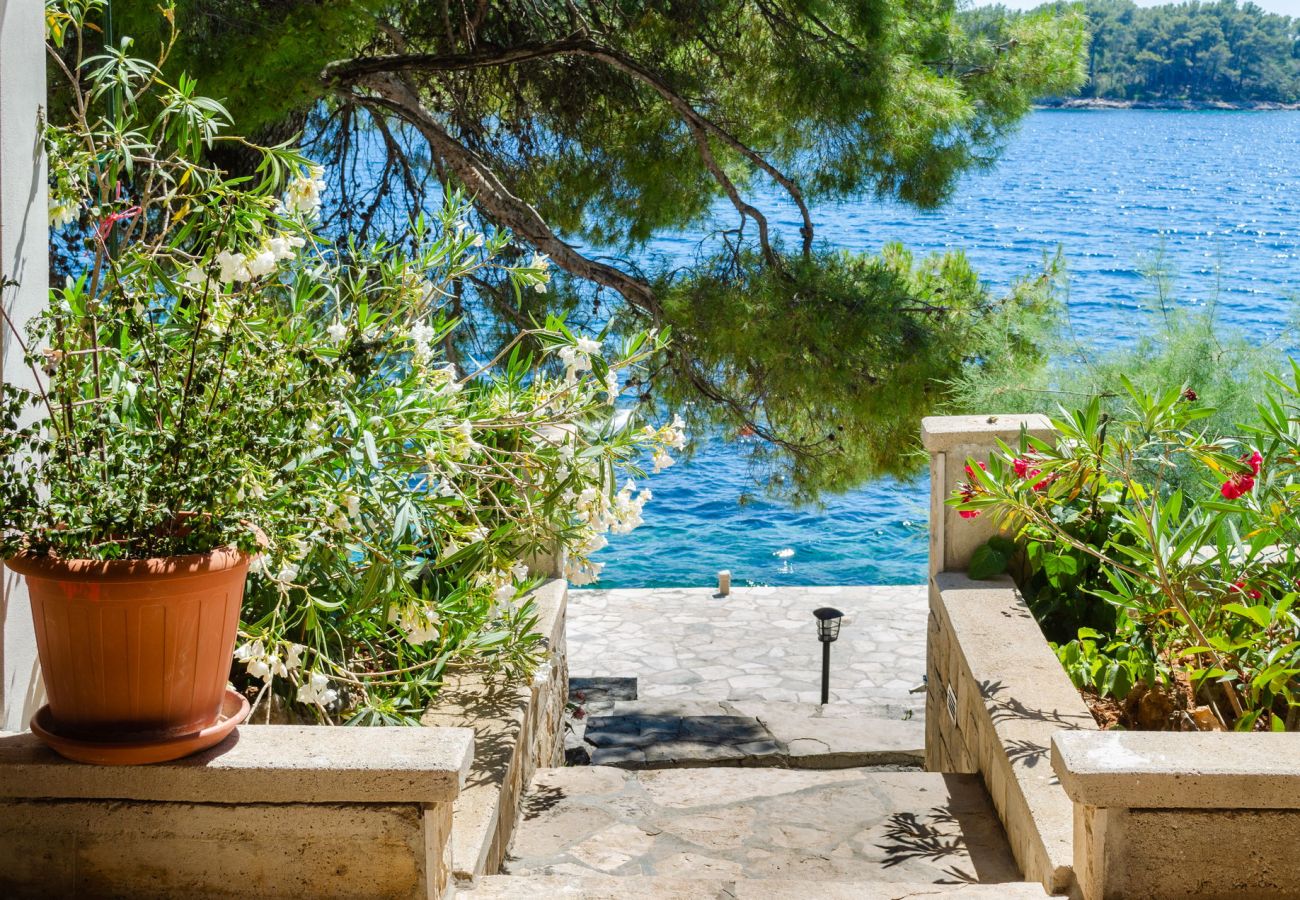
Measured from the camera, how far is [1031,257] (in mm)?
31203

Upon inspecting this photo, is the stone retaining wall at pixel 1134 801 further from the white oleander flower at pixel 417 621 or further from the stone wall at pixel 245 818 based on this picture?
the white oleander flower at pixel 417 621

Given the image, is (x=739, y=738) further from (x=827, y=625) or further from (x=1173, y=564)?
(x=1173, y=564)

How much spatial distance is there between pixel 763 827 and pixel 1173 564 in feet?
4.28

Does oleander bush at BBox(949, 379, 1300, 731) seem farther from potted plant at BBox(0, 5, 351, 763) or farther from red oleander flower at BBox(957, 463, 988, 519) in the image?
potted plant at BBox(0, 5, 351, 763)

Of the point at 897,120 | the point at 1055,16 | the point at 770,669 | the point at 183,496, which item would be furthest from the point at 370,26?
the point at 770,669

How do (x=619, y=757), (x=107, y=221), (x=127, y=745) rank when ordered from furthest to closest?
(x=619, y=757) → (x=107, y=221) → (x=127, y=745)

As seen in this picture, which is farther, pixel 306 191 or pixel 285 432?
pixel 306 191

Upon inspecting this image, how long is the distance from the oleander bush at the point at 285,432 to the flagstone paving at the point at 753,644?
4.60 m

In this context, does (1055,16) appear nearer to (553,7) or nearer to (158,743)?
(553,7)

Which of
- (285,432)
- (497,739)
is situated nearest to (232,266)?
(285,432)

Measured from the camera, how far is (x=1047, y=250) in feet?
23.7

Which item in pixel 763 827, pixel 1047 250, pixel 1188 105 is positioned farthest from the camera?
pixel 1188 105

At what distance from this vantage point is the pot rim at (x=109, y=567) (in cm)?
190

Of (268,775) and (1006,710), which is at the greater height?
(268,775)
